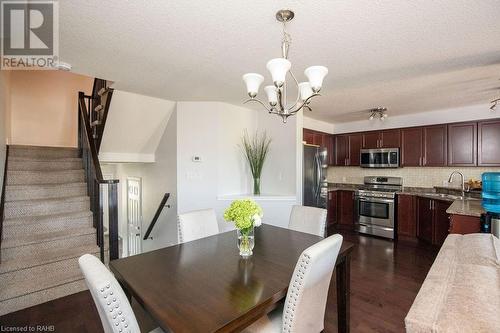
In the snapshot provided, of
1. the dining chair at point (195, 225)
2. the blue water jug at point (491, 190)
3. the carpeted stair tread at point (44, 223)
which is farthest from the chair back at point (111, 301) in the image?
the blue water jug at point (491, 190)

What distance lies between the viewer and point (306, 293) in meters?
1.22

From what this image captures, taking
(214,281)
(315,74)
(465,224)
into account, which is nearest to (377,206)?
(465,224)

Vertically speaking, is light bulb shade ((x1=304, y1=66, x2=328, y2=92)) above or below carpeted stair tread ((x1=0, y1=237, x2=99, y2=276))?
above

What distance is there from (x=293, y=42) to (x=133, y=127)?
289 centimetres

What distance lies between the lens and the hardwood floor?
6.54 feet

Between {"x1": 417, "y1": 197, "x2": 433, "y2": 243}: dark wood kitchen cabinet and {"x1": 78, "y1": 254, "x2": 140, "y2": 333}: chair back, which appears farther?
{"x1": 417, "y1": 197, "x2": 433, "y2": 243}: dark wood kitchen cabinet

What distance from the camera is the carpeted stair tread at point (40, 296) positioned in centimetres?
209

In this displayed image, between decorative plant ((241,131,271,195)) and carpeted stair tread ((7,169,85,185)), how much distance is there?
8.41 ft

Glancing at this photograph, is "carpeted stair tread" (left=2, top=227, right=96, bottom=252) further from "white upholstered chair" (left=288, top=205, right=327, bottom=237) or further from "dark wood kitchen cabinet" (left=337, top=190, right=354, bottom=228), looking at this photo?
"dark wood kitchen cabinet" (left=337, top=190, right=354, bottom=228)

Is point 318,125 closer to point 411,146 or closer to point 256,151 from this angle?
point 411,146

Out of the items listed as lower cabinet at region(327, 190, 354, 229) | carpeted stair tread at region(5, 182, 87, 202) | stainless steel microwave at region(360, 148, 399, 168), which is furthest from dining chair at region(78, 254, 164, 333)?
stainless steel microwave at region(360, 148, 399, 168)

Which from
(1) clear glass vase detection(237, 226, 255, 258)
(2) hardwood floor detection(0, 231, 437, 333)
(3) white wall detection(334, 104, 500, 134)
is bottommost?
(2) hardwood floor detection(0, 231, 437, 333)

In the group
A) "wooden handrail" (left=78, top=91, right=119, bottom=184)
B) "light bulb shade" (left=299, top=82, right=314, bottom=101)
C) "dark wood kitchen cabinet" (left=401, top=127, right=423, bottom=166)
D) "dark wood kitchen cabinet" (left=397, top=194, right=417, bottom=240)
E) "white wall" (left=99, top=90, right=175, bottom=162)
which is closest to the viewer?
"light bulb shade" (left=299, top=82, right=314, bottom=101)

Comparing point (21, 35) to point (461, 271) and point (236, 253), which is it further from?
point (461, 271)
